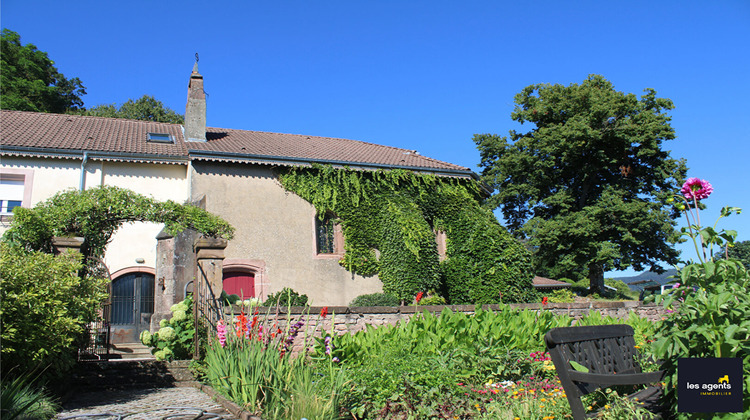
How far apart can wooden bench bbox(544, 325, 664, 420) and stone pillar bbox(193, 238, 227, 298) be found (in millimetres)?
6792

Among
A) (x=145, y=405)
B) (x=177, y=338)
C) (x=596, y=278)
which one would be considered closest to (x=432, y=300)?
(x=177, y=338)

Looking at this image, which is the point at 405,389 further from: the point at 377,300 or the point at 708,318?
the point at 377,300

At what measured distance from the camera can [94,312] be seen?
7.14 m

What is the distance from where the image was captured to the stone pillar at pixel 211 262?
9.59m

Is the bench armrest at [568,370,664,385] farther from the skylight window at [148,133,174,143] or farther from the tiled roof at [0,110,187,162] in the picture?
the skylight window at [148,133,174,143]

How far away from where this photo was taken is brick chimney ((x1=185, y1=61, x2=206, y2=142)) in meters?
17.0

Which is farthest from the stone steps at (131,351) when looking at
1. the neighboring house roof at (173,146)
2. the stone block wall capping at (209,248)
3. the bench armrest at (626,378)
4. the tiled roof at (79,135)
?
the bench armrest at (626,378)

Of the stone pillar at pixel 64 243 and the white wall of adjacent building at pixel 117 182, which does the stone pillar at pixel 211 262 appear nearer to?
the stone pillar at pixel 64 243

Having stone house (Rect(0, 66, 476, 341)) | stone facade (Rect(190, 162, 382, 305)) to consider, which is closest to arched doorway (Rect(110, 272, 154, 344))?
stone house (Rect(0, 66, 476, 341))

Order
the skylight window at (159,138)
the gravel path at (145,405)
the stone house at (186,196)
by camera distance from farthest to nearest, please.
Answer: the skylight window at (159,138)
the stone house at (186,196)
the gravel path at (145,405)

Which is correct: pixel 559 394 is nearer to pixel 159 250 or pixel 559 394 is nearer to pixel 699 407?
pixel 699 407

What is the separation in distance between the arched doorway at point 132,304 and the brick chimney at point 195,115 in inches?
176

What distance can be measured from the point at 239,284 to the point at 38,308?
965 centimetres

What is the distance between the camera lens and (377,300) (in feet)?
51.2
